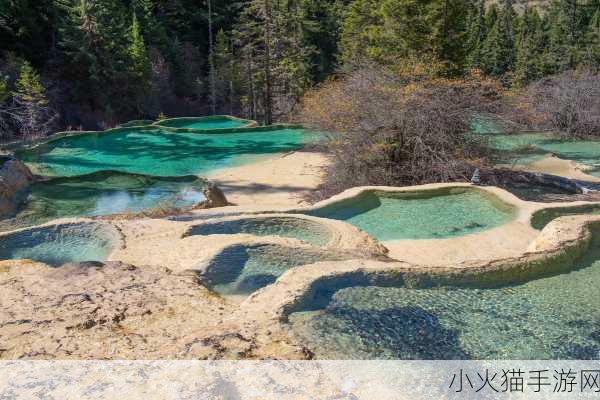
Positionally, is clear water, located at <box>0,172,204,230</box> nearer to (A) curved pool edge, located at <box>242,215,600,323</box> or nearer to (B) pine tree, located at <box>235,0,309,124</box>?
(A) curved pool edge, located at <box>242,215,600,323</box>

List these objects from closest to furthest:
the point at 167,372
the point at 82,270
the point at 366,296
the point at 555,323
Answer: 1. the point at 167,372
2. the point at 555,323
3. the point at 366,296
4. the point at 82,270

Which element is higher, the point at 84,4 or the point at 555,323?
the point at 84,4

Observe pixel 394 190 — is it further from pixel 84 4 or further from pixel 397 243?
pixel 84 4

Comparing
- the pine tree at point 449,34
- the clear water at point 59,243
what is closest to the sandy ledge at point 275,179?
the clear water at point 59,243

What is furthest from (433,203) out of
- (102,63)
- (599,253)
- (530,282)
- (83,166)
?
(102,63)

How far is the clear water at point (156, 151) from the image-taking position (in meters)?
17.7

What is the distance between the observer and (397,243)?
27.3 feet

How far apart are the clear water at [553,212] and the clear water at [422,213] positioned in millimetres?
509

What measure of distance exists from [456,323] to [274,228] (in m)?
4.18

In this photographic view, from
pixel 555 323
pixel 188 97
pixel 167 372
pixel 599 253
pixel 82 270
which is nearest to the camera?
pixel 167 372

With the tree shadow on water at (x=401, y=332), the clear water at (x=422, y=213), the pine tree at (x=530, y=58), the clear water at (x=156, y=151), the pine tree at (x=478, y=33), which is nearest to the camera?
the tree shadow on water at (x=401, y=332)

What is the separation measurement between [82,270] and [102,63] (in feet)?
81.9

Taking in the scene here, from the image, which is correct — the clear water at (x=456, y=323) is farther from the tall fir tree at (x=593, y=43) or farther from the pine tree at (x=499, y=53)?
the pine tree at (x=499, y=53)

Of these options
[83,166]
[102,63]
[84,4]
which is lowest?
[83,166]
